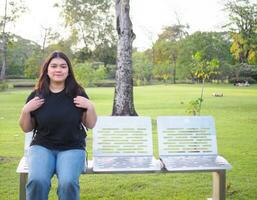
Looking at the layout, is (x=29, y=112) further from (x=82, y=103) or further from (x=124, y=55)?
(x=124, y=55)

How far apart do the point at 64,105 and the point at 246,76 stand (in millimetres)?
62744

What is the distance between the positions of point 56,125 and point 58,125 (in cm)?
2

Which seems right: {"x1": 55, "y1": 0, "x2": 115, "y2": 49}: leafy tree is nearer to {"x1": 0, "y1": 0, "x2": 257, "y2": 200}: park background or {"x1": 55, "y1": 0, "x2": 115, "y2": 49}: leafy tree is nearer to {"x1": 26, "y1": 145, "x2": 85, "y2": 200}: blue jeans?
{"x1": 0, "y1": 0, "x2": 257, "y2": 200}: park background

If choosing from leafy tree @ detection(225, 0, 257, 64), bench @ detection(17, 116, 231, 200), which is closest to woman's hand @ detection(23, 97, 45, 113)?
bench @ detection(17, 116, 231, 200)

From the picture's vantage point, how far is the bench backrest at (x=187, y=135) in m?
4.88

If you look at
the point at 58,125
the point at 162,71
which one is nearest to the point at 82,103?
the point at 58,125

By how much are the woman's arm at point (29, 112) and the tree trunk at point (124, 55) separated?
8.37 meters

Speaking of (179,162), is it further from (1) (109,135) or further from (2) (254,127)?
(2) (254,127)

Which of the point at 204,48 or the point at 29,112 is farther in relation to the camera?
the point at 204,48

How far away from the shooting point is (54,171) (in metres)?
4.00

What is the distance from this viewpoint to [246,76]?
64375 millimetres

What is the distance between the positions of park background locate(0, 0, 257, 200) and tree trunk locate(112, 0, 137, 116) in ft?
3.89

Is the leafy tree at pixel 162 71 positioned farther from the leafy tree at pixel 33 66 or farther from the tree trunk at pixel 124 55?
the tree trunk at pixel 124 55

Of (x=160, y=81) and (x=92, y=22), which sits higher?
(x=92, y=22)
